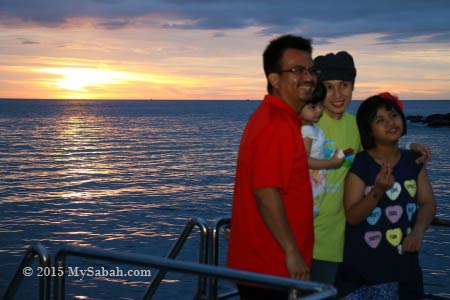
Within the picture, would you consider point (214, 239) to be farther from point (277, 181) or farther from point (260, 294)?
point (277, 181)

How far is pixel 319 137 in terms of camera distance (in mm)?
3389

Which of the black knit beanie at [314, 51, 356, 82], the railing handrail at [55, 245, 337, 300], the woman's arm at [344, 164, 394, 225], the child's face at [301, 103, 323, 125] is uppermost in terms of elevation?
the black knit beanie at [314, 51, 356, 82]

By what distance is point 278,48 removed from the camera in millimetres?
2906

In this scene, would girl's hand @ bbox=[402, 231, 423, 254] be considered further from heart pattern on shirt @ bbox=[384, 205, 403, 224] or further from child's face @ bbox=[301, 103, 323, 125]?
child's face @ bbox=[301, 103, 323, 125]

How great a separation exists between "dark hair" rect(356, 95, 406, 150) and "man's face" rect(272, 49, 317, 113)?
517 mm

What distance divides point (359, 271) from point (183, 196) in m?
17.2

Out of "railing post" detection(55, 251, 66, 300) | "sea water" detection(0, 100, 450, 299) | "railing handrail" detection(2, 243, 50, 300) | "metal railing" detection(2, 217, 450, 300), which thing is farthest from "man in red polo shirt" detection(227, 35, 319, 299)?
"sea water" detection(0, 100, 450, 299)

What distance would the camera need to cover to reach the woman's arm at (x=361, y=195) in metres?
2.92

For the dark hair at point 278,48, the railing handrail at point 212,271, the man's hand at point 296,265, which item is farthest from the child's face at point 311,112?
the railing handrail at point 212,271

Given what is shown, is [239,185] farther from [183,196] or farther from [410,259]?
[183,196]

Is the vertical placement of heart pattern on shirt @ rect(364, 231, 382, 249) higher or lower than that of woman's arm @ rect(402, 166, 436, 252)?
lower

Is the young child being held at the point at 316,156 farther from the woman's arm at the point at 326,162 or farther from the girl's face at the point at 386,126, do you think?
the girl's face at the point at 386,126

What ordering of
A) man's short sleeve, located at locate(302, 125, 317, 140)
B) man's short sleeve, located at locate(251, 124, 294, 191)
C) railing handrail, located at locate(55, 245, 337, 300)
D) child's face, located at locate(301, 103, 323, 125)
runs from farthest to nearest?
child's face, located at locate(301, 103, 323, 125)
man's short sleeve, located at locate(302, 125, 317, 140)
man's short sleeve, located at locate(251, 124, 294, 191)
railing handrail, located at locate(55, 245, 337, 300)

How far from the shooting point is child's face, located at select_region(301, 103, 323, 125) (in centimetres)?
345
